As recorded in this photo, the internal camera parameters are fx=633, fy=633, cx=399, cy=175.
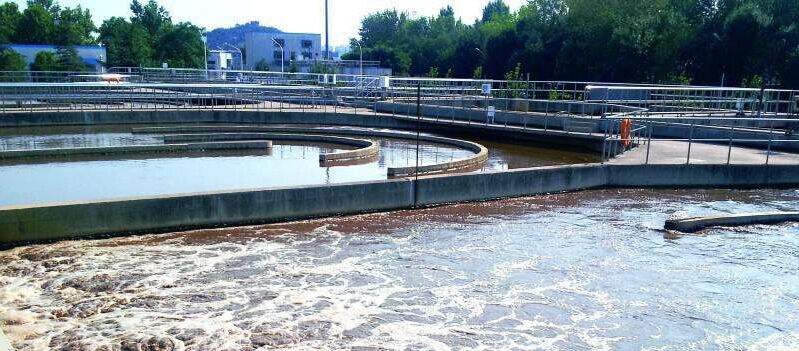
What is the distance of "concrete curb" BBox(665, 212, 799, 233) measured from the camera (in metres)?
13.4

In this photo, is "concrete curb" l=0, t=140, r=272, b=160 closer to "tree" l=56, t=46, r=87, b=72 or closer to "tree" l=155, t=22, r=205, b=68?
"tree" l=56, t=46, r=87, b=72

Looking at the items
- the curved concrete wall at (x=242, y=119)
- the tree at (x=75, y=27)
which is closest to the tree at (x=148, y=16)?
the tree at (x=75, y=27)

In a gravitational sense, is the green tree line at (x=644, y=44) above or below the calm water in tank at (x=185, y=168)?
above

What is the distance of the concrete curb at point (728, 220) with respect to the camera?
13.4 meters

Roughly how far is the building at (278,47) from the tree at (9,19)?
41.3 meters

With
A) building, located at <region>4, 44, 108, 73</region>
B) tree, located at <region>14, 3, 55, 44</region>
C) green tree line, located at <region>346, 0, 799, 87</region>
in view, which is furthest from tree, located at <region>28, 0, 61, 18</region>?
green tree line, located at <region>346, 0, 799, 87</region>

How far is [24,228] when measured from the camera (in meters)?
11.5

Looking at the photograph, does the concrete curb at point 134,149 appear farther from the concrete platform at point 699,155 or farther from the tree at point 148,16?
the tree at point 148,16

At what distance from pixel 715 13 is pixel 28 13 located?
244 ft

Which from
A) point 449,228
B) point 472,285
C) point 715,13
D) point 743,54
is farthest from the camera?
point 715,13

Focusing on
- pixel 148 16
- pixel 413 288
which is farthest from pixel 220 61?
pixel 413 288

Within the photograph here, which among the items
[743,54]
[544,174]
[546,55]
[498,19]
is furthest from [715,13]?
[498,19]

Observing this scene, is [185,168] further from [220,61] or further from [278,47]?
[278,47]

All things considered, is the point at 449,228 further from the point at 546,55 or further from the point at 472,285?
the point at 546,55
